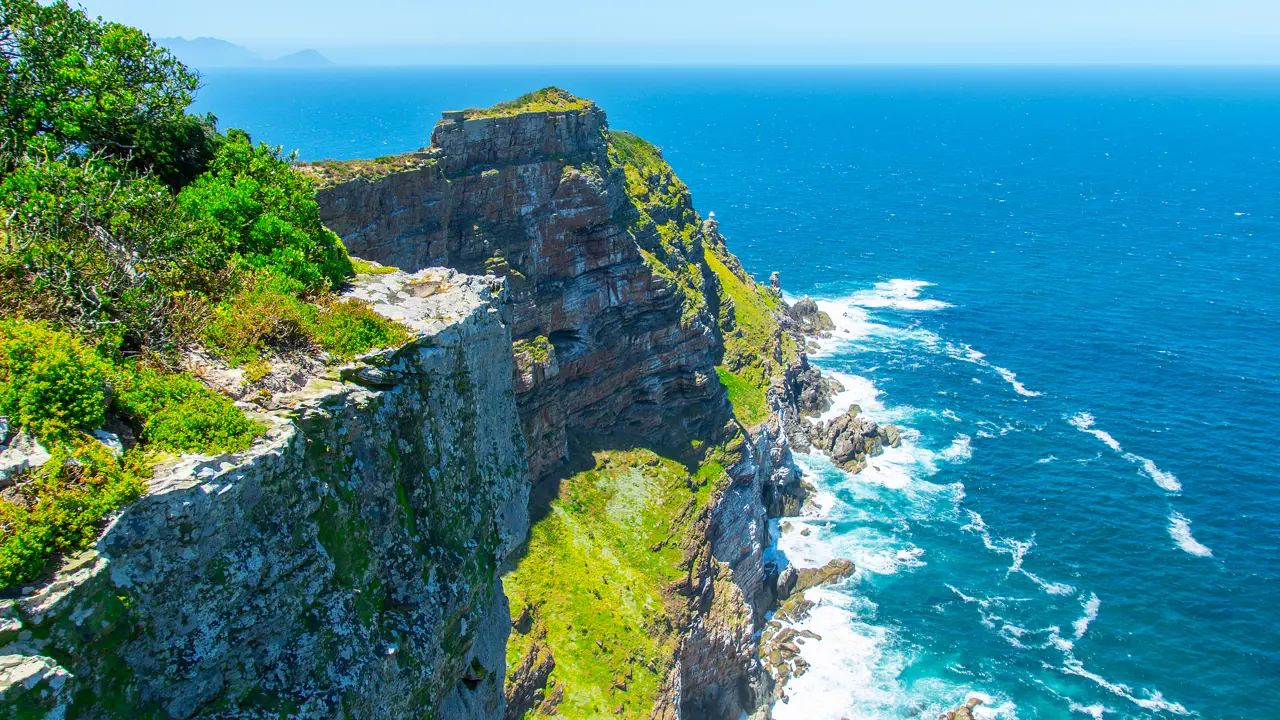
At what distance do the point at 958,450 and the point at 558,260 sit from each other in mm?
56851

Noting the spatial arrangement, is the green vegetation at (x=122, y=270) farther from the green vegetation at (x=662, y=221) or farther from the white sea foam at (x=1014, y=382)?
the white sea foam at (x=1014, y=382)

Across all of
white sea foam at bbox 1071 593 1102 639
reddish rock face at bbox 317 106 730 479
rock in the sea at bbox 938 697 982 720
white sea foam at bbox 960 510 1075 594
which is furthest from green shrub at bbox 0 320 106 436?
white sea foam at bbox 960 510 1075 594

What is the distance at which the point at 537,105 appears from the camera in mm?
67188

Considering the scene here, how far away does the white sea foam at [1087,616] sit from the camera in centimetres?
6694

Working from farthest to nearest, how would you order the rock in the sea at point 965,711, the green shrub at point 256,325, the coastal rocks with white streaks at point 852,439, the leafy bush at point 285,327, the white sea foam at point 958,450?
the white sea foam at point 958,450 < the coastal rocks with white streaks at point 852,439 < the rock in the sea at point 965,711 < the leafy bush at point 285,327 < the green shrub at point 256,325

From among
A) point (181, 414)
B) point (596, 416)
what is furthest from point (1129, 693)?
point (181, 414)

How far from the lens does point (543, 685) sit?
50.1 meters

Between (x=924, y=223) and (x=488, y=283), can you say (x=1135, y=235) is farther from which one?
(x=488, y=283)

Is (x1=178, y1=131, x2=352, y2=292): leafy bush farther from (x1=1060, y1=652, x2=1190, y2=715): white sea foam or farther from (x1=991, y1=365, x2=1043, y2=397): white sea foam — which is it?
(x1=991, y1=365, x2=1043, y2=397): white sea foam

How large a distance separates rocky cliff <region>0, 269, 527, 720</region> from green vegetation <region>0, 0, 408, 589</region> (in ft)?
2.96

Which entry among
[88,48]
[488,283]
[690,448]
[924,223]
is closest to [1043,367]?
[690,448]

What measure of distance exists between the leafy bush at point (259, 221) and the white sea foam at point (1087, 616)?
219 ft

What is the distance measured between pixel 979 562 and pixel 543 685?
46.9m

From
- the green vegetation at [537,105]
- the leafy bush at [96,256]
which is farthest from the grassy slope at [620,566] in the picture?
the leafy bush at [96,256]
